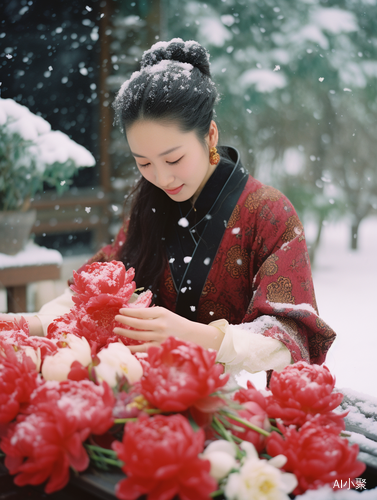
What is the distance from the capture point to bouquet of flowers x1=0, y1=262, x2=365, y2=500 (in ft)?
1.52

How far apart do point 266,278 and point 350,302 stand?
2.53m

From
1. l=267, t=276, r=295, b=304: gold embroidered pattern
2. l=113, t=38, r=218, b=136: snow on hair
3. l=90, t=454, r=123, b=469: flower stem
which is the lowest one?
l=267, t=276, r=295, b=304: gold embroidered pattern

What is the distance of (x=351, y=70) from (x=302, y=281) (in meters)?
3.32

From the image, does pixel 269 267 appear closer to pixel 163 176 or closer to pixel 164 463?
pixel 163 176

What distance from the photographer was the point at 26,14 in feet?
9.95

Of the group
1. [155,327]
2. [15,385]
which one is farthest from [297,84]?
[15,385]

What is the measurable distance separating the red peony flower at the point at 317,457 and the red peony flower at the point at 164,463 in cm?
12

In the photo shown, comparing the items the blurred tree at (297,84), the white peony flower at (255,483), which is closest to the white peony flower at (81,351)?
the white peony flower at (255,483)

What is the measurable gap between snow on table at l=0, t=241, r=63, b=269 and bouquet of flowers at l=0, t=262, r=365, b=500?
5.61 ft

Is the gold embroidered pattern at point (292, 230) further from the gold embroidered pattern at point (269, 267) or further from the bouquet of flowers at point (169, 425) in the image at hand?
the bouquet of flowers at point (169, 425)

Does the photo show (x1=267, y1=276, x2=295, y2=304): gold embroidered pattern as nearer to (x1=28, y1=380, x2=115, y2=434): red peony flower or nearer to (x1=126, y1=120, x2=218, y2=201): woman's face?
(x1=126, y1=120, x2=218, y2=201): woman's face

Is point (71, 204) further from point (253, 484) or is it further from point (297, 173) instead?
point (253, 484)

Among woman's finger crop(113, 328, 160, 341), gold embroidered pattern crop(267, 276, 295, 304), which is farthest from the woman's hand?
gold embroidered pattern crop(267, 276, 295, 304)

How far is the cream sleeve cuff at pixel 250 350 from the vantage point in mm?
934
